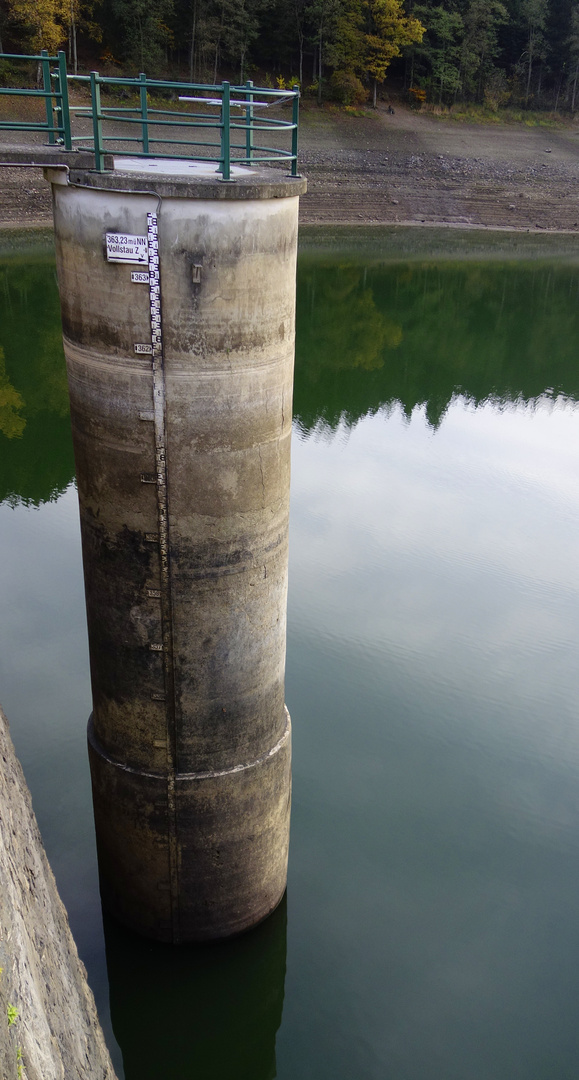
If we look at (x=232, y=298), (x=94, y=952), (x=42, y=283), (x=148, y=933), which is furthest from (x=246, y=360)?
(x=42, y=283)

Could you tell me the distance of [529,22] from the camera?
6047 centimetres

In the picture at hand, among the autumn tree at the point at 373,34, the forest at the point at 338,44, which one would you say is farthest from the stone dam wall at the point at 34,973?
the autumn tree at the point at 373,34

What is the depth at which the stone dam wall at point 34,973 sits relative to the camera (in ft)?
10.1

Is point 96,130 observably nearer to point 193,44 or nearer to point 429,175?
point 429,175

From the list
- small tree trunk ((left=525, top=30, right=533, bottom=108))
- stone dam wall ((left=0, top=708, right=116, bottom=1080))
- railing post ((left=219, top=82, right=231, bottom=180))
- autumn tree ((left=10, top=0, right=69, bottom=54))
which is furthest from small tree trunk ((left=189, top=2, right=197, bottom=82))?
stone dam wall ((left=0, top=708, right=116, bottom=1080))

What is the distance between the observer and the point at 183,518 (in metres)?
5.23

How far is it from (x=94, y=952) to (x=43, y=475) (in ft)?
32.9

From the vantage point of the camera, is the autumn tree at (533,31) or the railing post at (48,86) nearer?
the railing post at (48,86)

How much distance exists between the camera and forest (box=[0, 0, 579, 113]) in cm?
4709

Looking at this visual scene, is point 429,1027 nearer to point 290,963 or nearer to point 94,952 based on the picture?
point 290,963

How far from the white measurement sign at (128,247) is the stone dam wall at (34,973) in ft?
9.20

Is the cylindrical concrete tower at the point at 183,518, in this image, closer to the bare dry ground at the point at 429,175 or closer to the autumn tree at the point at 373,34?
the bare dry ground at the point at 429,175

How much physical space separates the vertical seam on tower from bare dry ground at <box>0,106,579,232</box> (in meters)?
38.4

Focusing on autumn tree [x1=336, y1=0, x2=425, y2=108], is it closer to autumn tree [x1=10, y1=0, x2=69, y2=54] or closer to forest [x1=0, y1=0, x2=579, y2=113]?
forest [x1=0, y1=0, x2=579, y2=113]
